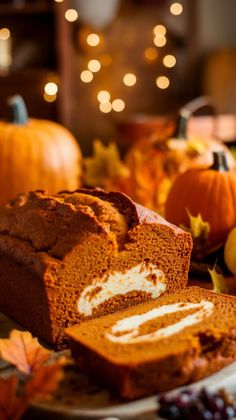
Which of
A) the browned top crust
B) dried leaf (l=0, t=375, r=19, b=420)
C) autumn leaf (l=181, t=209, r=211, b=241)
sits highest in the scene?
the browned top crust

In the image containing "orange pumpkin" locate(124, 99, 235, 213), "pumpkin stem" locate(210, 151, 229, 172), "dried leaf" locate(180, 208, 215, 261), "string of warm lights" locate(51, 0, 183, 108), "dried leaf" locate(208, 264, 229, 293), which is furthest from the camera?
"string of warm lights" locate(51, 0, 183, 108)

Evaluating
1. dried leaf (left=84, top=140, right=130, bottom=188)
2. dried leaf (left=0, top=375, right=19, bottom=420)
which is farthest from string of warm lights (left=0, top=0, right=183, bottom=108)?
dried leaf (left=0, top=375, right=19, bottom=420)

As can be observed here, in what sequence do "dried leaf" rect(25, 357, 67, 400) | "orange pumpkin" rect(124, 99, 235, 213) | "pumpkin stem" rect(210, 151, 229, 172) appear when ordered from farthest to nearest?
"orange pumpkin" rect(124, 99, 235, 213) → "pumpkin stem" rect(210, 151, 229, 172) → "dried leaf" rect(25, 357, 67, 400)

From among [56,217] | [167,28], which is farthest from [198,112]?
[56,217]

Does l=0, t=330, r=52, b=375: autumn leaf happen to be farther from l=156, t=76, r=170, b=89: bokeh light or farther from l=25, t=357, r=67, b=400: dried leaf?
l=156, t=76, r=170, b=89: bokeh light

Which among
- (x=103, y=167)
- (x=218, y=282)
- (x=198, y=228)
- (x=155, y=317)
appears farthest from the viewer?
(x=103, y=167)

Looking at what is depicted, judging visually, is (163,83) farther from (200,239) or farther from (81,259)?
(81,259)

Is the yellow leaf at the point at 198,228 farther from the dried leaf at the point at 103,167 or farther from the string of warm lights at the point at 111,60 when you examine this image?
the string of warm lights at the point at 111,60

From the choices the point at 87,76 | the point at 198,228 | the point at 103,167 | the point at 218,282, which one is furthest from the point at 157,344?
the point at 87,76
